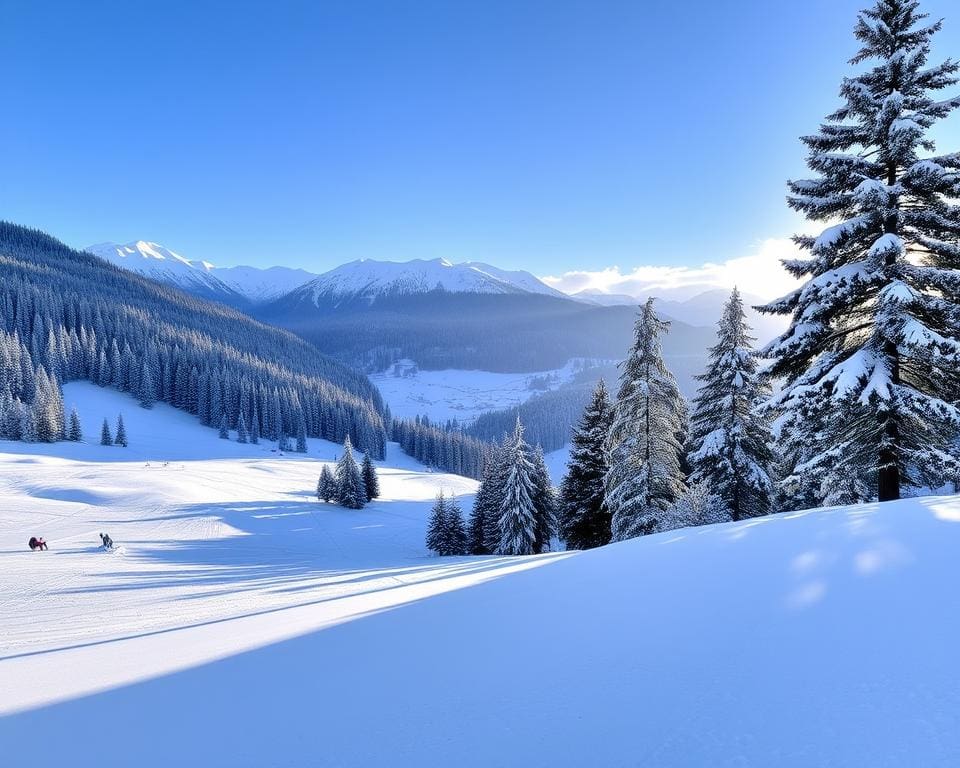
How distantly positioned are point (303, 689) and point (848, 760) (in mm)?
3908

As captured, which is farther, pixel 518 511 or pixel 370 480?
pixel 370 480

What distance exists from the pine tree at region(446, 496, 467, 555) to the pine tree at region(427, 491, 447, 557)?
0.92 feet

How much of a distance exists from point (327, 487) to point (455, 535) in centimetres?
2143

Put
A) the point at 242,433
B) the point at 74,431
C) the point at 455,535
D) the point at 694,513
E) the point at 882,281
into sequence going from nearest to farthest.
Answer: the point at 882,281 < the point at 694,513 < the point at 455,535 < the point at 74,431 < the point at 242,433

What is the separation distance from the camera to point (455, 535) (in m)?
34.2

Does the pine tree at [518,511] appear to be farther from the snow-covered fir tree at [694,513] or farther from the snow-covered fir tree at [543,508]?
the snow-covered fir tree at [694,513]

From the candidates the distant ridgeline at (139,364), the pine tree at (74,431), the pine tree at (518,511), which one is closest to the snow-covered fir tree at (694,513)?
the pine tree at (518,511)

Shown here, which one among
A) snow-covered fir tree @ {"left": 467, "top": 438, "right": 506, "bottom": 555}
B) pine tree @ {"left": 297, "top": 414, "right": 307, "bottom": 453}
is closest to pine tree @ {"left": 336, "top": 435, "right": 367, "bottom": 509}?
snow-covered fir tree @ {"left": 467, "top": 438, "right": 506, "bottom": 555}

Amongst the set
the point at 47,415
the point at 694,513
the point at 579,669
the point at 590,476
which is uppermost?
the point at 579,669

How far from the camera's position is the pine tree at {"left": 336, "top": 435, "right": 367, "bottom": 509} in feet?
158

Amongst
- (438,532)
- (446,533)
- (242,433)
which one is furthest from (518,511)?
(242,433)

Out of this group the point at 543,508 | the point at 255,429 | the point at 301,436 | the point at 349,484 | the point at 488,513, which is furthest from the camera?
the point at 301,436

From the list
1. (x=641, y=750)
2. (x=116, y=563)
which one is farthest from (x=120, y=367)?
(x=641, y=750)

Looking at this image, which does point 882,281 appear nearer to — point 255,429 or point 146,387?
point 255,429
